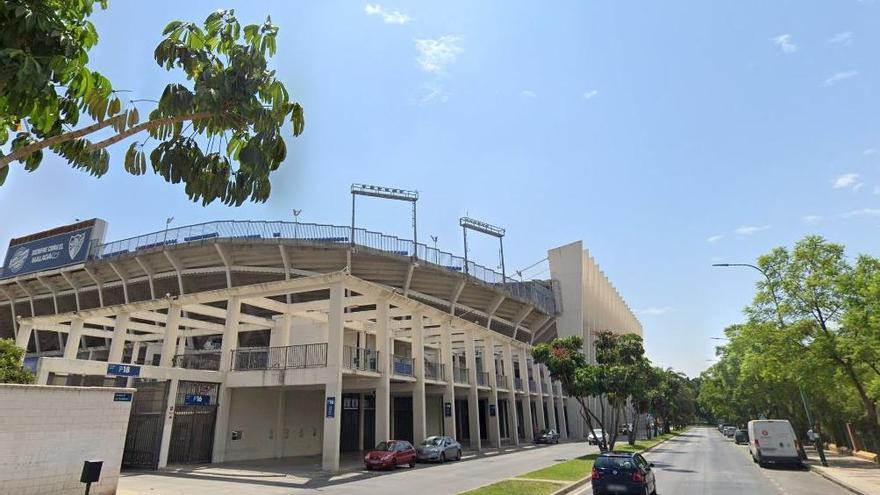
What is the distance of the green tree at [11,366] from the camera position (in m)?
17.9

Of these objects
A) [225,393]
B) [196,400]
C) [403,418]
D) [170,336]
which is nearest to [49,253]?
[170,336]

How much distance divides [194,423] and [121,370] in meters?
4.87

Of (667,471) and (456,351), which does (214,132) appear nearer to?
(667,471)

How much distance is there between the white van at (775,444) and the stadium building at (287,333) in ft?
53.9

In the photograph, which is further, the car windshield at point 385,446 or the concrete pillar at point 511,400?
the concrete pillar at point 511,400

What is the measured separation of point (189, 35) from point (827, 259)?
31.7 m

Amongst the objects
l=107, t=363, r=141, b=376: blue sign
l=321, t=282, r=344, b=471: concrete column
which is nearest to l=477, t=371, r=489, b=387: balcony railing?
l=321, t=282, r=344, b=471: concrete column

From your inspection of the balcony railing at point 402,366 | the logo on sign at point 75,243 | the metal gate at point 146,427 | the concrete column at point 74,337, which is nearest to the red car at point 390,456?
the balcony railing at point 402,366

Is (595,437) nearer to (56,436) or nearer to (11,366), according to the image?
(56,436)

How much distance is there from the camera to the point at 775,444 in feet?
88.2

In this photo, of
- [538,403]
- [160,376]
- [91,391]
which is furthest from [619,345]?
[91,391]

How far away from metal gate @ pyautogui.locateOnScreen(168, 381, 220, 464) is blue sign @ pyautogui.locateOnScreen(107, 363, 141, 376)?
246 centimetres

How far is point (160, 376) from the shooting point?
2048 centimetres

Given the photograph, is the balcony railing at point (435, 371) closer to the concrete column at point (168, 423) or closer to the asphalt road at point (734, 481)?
the asphalt road at point (734, 481)
